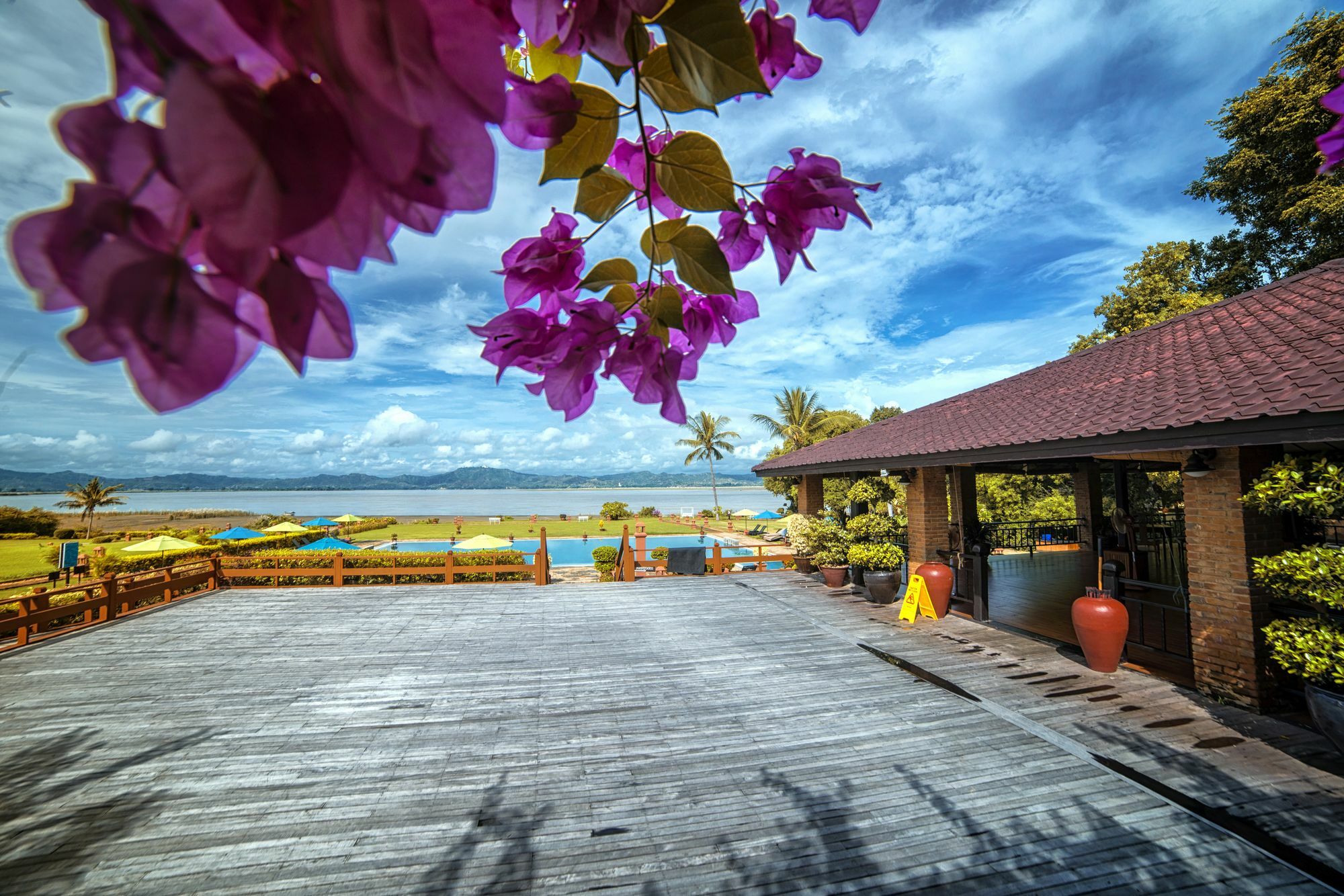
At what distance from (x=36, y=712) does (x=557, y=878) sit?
242 inches

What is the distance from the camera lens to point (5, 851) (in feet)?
11.3

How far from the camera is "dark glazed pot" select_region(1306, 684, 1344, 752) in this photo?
12.6 ft

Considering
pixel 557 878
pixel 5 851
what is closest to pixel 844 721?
pixel 557 878

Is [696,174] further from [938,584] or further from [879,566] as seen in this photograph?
[879,566]

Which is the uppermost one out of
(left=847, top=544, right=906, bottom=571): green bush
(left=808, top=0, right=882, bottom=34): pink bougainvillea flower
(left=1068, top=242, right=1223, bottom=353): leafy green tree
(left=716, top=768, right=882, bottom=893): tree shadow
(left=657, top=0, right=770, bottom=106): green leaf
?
(left=1068, top=242, right=1223, bottom=353): leafy green tree

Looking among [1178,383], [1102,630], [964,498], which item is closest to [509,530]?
[964,498]

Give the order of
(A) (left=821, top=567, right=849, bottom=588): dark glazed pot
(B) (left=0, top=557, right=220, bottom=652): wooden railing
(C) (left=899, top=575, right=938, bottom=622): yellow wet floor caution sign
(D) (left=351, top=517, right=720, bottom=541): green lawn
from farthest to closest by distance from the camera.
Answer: (D) (left=351, top=517, right=720, bottom=541): green lawn, (A) (left=821, top=567, right=849, bottom=588): dark glazed pot, (C) (left=899, top=575, right=938, bottom=622): yellow wet floor caution sign, (B) (left=0, top=557, right=220, bottom=652): wooden railing

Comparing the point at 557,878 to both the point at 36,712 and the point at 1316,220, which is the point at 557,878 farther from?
the point at 1316,220

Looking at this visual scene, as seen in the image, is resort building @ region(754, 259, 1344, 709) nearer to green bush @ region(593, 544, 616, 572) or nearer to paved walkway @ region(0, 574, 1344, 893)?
paved walkway @ region(0, 574, 1344, 893)

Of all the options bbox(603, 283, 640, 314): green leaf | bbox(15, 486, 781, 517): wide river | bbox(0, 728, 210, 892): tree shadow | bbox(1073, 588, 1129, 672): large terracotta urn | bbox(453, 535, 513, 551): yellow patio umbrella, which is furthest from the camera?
bbox(15, 486, 781, 517): wide river

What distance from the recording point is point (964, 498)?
10.9 meters

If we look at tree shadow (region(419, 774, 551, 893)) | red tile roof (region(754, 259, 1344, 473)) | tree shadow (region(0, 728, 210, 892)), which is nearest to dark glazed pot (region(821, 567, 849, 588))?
red tile roof (region(754, 259, 1344, 473))

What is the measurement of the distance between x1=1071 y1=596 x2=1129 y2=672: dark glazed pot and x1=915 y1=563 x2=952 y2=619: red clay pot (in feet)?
7.79

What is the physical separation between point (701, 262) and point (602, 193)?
0.16m
